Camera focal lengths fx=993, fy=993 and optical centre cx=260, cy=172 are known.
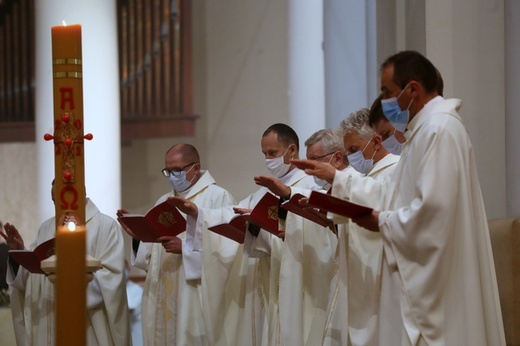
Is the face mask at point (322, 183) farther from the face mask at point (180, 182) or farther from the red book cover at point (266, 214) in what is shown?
the face mask at point (180, 182)

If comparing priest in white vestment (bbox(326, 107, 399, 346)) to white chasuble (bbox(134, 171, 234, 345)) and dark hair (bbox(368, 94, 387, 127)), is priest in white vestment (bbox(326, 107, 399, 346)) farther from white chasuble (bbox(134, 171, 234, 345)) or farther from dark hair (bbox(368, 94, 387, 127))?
white chasuble (bbox(134, 171, 234, 345))

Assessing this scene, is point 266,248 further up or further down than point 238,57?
further down

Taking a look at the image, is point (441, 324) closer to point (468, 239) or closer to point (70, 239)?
point (468, 239)

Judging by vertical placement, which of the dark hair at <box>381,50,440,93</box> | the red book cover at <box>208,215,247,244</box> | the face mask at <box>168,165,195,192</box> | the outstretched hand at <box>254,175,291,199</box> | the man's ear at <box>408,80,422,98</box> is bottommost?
the red book cover at <box>208,215,247,244</box>

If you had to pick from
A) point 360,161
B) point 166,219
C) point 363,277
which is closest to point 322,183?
point 360,161

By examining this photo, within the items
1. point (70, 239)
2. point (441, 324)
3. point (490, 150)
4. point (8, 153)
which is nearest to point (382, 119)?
point (441, 324)

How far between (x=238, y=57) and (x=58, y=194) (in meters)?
7.57

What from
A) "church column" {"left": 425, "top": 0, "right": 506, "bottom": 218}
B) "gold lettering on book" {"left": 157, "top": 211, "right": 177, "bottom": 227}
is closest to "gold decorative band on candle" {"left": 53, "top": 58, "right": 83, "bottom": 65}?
"gold lettering on book" {"left": 157, "top": 211, "right": 177, "bottom": 227}

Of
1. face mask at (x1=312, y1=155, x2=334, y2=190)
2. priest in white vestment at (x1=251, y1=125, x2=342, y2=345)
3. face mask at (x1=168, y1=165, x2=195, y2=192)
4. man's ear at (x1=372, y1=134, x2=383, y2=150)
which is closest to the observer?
man's ear at (x1=372, y1=134, x2=383, y2=150)

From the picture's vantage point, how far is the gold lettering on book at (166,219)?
6.40 m

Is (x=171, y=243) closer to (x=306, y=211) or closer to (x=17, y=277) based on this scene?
(x=17, y=277)

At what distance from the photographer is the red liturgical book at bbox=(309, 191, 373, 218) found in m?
4.26

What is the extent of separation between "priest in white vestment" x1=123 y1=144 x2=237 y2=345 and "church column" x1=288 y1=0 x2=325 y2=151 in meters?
2.79

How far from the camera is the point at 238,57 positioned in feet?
37.5
